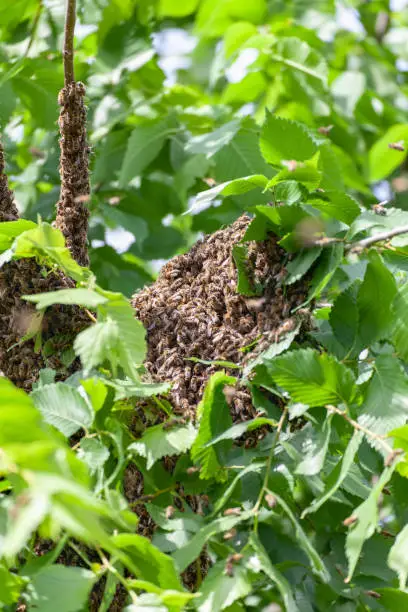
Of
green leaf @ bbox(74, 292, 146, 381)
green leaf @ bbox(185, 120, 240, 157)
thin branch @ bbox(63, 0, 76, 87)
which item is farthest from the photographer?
green leaf @ bbox(185, 120, 240, 157)

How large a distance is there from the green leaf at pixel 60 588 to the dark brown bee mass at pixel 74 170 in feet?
2.04

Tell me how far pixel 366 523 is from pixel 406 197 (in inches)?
80.9

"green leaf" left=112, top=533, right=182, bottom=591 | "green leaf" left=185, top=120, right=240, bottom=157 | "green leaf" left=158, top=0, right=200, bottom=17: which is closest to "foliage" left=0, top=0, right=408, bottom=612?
"green leaf" left=112, top=533, right=182, bottom=591

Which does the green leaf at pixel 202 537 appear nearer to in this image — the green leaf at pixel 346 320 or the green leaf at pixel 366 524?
A: the green leaf at pixel 366 524

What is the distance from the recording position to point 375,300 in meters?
1.27

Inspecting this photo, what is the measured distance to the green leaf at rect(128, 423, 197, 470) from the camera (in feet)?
4.00

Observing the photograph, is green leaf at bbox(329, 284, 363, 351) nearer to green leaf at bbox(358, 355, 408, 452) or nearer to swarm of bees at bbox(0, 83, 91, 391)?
green leaf at bbox(358, 355, 408, 452)

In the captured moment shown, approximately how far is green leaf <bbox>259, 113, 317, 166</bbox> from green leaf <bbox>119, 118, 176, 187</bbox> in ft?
3.13

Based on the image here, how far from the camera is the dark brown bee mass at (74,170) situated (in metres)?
1.52

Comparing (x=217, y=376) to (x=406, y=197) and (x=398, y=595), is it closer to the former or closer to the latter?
(x=398, y=595)

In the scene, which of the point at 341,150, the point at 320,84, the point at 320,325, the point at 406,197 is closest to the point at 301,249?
the point at 320,325

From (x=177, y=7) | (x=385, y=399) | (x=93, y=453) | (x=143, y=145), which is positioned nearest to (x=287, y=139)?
(x=385, y=399)

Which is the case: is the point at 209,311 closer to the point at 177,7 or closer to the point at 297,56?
the point at 297,56

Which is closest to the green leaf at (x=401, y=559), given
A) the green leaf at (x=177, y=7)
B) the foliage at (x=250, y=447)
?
the foliage at (x=250, y=447)
